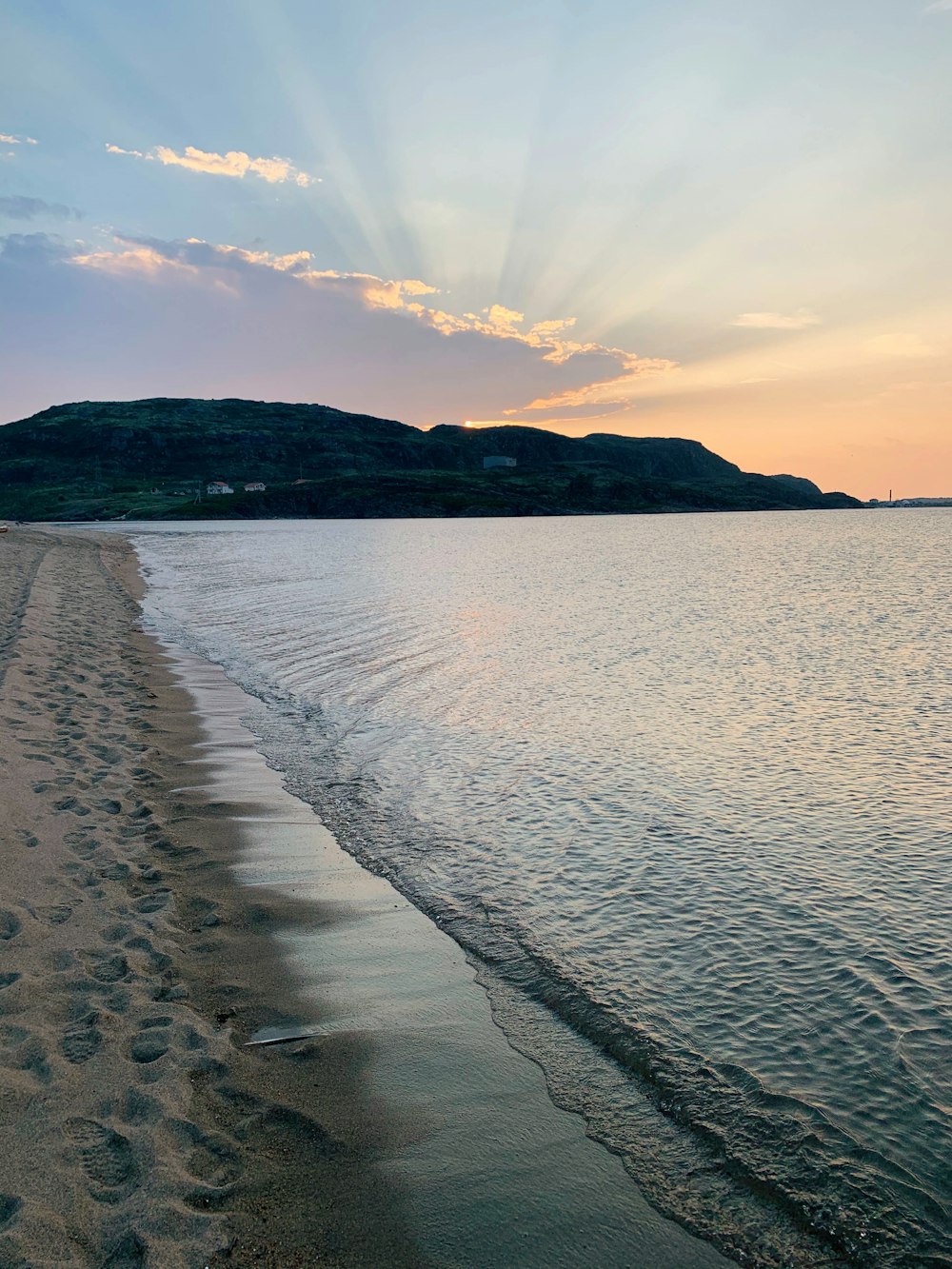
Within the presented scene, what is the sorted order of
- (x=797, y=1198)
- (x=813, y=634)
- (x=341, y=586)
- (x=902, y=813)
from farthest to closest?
(x=341, y=586), (x=813, y=634), (x=902, y=813), (x=797, y=1198)

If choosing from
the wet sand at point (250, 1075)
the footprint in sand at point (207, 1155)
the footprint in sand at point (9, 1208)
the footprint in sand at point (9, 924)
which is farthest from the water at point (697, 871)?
the footprint in sand at point (9, 924)

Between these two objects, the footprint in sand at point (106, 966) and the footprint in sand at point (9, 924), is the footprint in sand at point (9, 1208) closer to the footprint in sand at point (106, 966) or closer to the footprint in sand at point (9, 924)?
the footprint in sand at point (106, 966)

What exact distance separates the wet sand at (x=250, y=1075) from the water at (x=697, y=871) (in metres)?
0.56

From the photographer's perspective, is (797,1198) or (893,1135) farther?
(893,1135)

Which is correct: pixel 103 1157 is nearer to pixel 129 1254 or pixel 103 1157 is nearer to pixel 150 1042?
pixel 129 1254

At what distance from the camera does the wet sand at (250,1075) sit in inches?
197

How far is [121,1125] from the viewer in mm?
5586

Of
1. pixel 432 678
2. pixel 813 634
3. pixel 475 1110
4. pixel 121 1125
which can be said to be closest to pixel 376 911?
pixel 475 1110

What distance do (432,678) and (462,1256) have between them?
1900cm

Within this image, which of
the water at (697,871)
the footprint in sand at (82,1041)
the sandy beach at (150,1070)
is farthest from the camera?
the footprint in sand at (82,1041)

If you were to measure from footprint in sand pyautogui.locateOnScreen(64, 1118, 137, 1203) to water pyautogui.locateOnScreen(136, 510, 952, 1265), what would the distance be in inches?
128

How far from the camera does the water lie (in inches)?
236

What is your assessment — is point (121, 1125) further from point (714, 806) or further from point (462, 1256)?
point (714, 806)

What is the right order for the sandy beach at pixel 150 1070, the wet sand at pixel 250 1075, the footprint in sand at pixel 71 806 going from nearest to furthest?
the sandy beach at pixel 150 1070, the wet sand at pixel 250 1075, the footprint in sand at pixel 71 806
